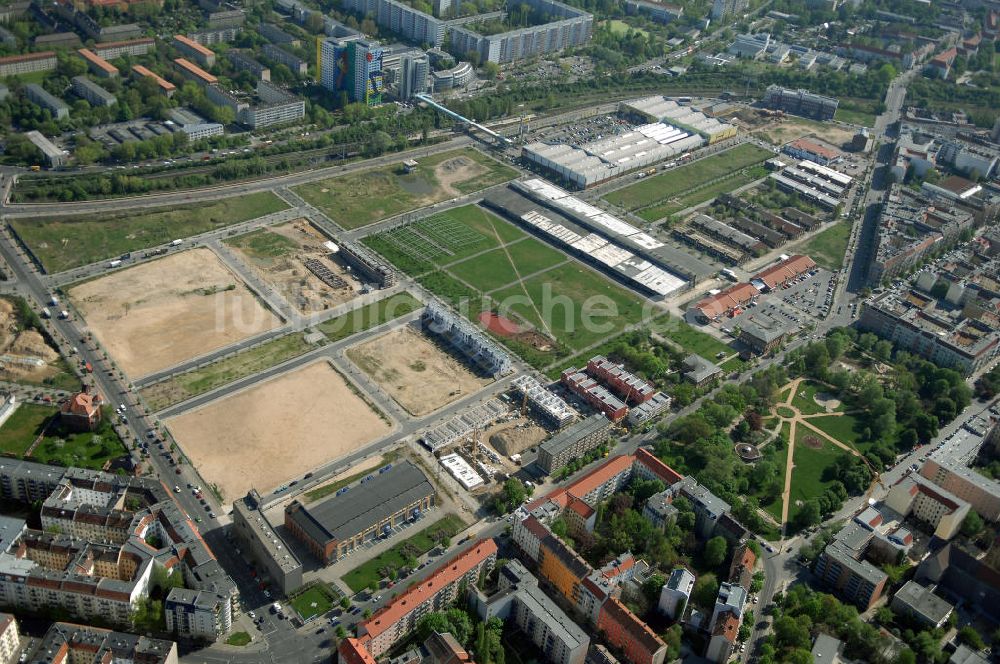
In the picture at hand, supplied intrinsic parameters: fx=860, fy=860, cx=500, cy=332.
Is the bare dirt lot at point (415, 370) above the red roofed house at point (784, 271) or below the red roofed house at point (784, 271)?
below

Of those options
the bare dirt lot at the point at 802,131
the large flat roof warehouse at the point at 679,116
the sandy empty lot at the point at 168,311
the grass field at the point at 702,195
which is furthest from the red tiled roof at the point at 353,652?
the bare dirt lot at the point at 802,131

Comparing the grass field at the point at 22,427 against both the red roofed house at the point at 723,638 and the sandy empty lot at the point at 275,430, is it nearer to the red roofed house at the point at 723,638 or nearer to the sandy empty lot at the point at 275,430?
the sandy empty lot at the point at 275,430

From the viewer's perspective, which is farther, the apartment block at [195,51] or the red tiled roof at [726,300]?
the apartment block at [195,51]

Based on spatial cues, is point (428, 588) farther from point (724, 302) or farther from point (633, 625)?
point (724, 302)

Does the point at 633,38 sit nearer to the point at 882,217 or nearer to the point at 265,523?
the point at 882,217

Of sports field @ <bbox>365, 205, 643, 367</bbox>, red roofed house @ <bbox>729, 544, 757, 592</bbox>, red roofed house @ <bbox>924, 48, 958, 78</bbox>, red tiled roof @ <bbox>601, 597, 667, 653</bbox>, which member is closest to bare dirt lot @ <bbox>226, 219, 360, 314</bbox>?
sports field @ <bbox>365, 205, 643, 367</bbox>

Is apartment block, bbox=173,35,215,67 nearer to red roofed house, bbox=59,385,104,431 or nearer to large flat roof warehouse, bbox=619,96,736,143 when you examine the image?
large flat roof warehouse, bbox=619,96,736,143
